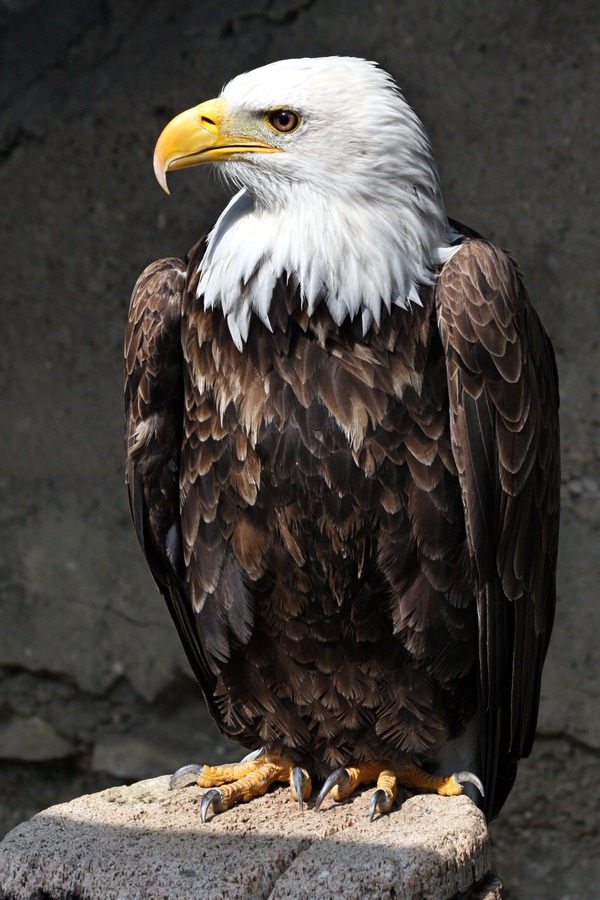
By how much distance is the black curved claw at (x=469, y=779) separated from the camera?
9.33ft

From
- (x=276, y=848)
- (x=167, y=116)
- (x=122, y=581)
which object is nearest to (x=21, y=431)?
(x=122, y=581)

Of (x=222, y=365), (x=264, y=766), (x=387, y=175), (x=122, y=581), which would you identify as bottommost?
(x=122, y=581)

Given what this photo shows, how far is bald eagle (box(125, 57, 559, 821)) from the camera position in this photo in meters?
2.53

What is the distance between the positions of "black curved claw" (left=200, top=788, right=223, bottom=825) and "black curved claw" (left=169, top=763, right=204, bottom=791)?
6.3 inches

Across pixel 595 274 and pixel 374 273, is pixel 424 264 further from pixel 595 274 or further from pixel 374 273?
pixel 595 274

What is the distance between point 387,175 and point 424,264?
0.21m

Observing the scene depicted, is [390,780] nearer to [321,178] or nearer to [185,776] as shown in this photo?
[185,776]

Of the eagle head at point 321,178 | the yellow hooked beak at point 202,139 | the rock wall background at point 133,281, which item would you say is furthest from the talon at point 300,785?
the rock wall background at point 133,281

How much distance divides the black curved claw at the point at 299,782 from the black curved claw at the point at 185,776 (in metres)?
0.25

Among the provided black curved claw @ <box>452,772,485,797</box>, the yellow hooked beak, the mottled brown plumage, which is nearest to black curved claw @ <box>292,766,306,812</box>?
the mottled brown plumage

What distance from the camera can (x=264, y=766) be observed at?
2.94 meters

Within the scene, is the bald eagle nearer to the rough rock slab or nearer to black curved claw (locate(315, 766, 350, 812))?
black curved claw (locate(315, 766, 350, 812))

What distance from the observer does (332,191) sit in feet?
8.27

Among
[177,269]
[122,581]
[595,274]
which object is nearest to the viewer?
[177,269]
